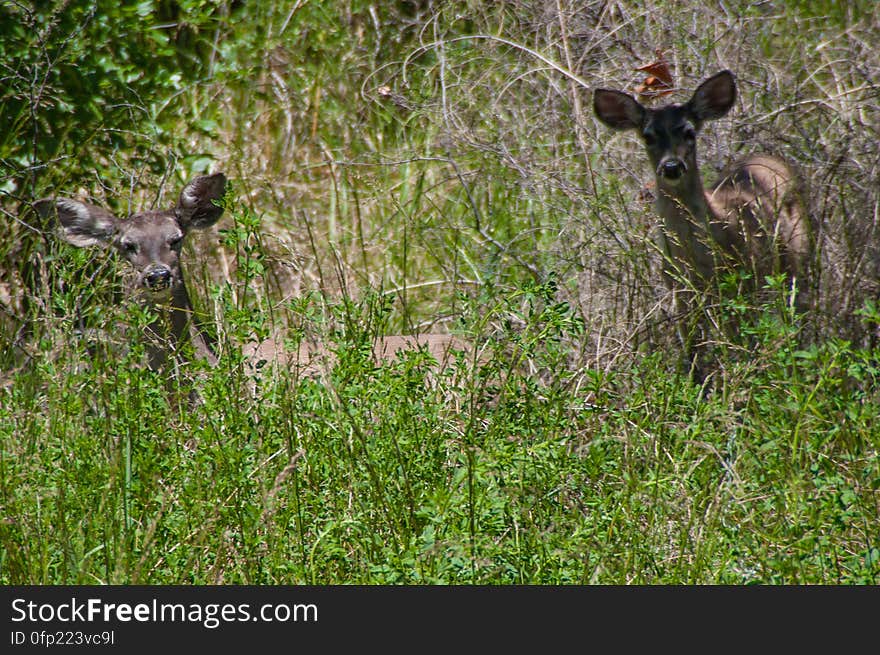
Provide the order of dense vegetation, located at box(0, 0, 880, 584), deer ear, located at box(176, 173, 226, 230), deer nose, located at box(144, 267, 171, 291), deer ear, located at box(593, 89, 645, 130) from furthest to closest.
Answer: deer ear, located at box(176, 173, 226, 230) < deer ear, located at box(593, 89, 645, 130) < deer nose, located at box(144, 267, 171, 291) < dense vegetation, located at box(0, 0, 880, 584)

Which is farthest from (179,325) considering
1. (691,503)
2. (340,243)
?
(691,503)

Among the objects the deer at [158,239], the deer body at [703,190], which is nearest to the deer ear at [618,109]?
the deer body at [703,190]

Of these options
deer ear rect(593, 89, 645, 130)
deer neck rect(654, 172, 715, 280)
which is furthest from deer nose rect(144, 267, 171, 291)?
deer neck rect(654, 172, 715, 280)

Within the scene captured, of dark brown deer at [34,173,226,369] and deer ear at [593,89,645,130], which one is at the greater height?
deer ear at [593,89,645,130]

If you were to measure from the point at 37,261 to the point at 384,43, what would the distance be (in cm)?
316

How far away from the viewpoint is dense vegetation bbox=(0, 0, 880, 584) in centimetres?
331

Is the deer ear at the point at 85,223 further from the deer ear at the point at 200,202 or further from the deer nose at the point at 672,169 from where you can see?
the deer nose at the point at 672,169

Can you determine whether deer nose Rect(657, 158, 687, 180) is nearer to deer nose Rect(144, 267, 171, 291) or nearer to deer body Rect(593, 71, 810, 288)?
deer body Rect(593, 71, 810, 288)

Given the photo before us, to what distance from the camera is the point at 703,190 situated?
5.56 m

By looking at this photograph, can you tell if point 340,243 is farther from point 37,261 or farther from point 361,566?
point 361,566

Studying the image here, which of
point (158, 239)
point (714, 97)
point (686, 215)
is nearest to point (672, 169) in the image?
point (686, 215)

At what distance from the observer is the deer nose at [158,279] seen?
5.34m

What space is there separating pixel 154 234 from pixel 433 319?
4.35ft

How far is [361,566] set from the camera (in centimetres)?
334
